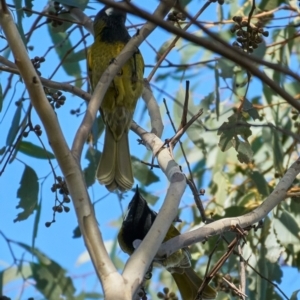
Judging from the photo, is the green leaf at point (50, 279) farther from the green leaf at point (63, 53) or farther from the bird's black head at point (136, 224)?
the green leaf at point (63, 53)

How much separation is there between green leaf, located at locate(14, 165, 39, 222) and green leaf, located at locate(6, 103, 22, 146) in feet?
0.53

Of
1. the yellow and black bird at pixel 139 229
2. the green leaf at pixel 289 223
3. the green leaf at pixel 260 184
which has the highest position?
the green leaf at pixel 260 184

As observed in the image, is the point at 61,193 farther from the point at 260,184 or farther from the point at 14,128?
the point at 260,184

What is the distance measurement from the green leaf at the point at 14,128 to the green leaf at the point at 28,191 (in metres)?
0.16

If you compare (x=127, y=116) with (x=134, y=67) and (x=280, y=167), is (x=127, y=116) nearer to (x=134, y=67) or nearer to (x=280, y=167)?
(x=134, y=67)

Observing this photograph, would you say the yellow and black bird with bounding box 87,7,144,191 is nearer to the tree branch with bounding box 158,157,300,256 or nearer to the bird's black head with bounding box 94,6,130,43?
the bird's black head with bounding box 94,6,130,43

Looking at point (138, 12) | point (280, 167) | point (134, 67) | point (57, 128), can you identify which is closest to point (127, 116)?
point (134, 67)

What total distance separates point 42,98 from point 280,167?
200 cm

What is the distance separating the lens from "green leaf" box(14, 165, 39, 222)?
2.96m

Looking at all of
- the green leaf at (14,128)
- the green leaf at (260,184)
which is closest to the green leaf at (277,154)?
the green leaf at (260,184)

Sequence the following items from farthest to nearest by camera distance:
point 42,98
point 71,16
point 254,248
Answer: point 254,248
point 71,16
point 42,98

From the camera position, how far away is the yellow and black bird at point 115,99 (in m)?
2.93

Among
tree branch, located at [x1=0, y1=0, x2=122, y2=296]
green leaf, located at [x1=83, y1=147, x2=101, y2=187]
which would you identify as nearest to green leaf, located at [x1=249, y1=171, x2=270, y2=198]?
green leaf, located at [x1=83, y1=147, x2=101, y2=187]

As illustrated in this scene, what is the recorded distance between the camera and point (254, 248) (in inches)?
140
